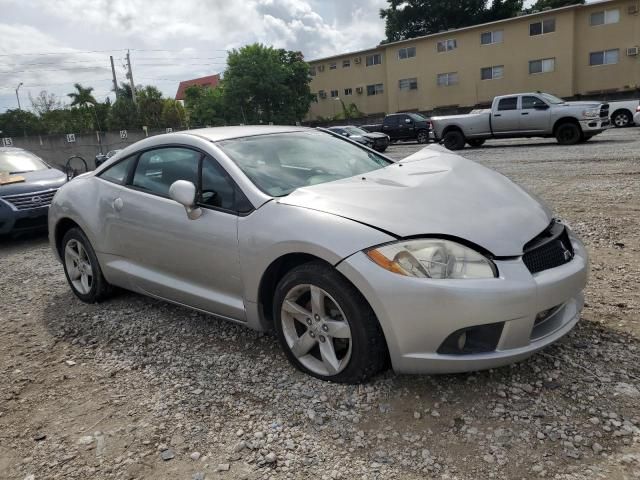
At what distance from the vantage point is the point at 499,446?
2.19 meters

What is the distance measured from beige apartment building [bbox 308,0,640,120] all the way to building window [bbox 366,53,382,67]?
0.08 meters

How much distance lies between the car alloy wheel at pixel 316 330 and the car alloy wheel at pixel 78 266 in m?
2.25

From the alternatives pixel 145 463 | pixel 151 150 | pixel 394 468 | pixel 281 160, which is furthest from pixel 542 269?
pixel 151 150

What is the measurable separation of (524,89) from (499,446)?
38947 mm

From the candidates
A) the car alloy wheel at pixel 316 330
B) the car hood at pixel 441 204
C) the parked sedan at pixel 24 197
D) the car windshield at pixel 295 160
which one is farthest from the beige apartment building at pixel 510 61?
the car alloy wheel at pixel 316 330

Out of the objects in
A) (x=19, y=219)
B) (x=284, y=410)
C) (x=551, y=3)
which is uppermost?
(x=551, y=3)

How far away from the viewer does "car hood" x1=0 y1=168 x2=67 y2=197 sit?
709cm

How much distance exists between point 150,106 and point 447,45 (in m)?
30.1

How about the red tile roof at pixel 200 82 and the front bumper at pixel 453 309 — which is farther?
the red tile roof at pixel 200 82

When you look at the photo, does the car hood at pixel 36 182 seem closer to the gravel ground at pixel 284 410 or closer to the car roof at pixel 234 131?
the gravel ground at pixel 284 410

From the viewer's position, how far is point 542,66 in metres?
35.5

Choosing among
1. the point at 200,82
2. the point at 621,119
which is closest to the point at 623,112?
the point at 621,119

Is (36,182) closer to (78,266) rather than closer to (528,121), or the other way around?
(78,266)

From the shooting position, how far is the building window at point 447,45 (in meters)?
38.6
